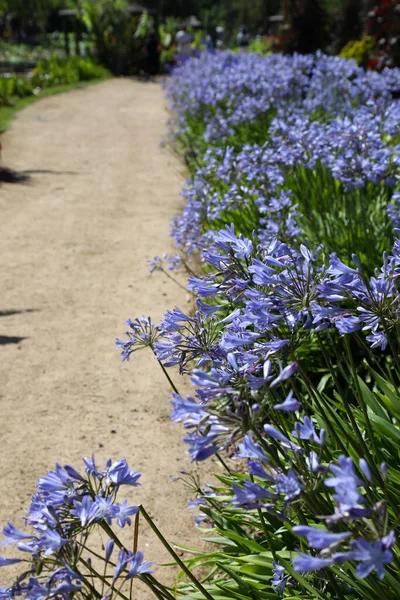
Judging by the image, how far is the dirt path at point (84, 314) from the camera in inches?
151

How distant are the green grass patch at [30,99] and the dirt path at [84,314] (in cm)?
358

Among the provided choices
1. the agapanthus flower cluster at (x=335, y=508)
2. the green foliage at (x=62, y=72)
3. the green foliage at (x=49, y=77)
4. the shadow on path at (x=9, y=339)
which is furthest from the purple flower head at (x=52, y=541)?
the green foliage at (x=62, y=72)

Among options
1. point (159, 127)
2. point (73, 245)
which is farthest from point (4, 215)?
point (159, 127)

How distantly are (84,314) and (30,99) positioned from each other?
1473 centimetres

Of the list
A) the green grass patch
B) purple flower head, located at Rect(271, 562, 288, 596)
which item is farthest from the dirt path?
the green grass patch

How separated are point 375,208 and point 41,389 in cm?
263

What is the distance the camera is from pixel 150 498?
3.50 m

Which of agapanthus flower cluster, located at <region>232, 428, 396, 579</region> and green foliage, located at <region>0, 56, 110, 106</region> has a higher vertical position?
agapanthus flower cluster, located at <region>232, 428, 396, 579</region>

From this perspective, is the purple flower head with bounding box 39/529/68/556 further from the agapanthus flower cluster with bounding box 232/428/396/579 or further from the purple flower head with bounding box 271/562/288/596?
the purple flower head with bounding box 271/562/288/596

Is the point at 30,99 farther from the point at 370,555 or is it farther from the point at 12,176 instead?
the point at 370,555

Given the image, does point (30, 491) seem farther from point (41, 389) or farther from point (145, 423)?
point (41, 389)

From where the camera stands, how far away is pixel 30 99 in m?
19.1

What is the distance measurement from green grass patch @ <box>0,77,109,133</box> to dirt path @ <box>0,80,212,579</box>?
3581 mm

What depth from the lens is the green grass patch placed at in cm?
1550
